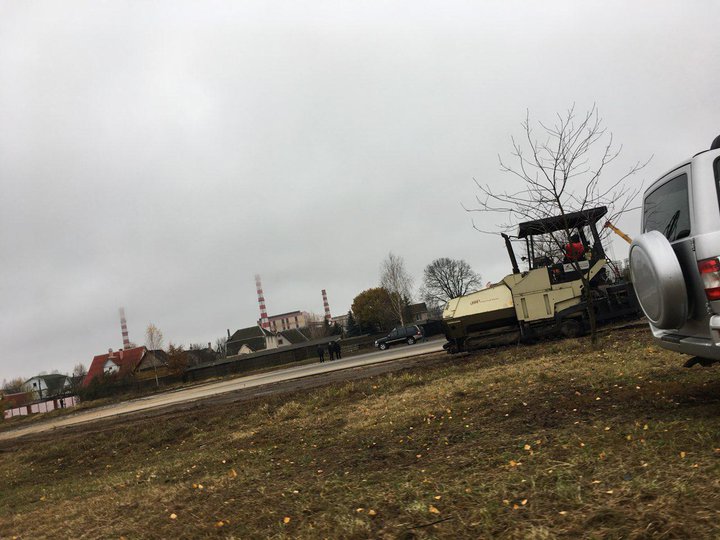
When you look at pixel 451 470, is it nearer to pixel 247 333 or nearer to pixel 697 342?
pixel 697 342

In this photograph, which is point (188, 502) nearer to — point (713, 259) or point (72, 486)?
point (72, 486)

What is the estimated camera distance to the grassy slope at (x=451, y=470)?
10.0ft

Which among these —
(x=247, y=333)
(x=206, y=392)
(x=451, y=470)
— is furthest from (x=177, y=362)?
(x=451, y=470)

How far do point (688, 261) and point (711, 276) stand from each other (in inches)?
12.3

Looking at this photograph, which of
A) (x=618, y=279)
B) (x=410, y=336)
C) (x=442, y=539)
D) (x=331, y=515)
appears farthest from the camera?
(x=410, y=336)

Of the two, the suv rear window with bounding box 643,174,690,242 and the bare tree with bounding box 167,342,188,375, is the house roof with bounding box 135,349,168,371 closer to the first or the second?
the bare tree with bounding box 167,342,188,375

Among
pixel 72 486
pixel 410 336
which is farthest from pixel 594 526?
pixel 410 336

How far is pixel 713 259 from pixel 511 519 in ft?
7.82

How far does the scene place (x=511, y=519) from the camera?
9.89 feet

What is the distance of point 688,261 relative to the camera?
13.2ft

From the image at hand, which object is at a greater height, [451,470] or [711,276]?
[711,276]

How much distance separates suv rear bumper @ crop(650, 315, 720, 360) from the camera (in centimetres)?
372

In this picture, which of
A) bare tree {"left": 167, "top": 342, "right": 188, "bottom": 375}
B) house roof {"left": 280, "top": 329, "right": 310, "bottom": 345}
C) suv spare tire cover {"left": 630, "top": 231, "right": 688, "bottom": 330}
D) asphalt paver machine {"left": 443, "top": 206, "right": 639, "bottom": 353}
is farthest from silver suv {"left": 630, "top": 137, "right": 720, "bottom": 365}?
house roof {"left": 280, "top": 329, "right": 310, "bottom": 345}

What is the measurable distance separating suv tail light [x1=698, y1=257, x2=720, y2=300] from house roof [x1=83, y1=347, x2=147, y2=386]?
7997 cm
